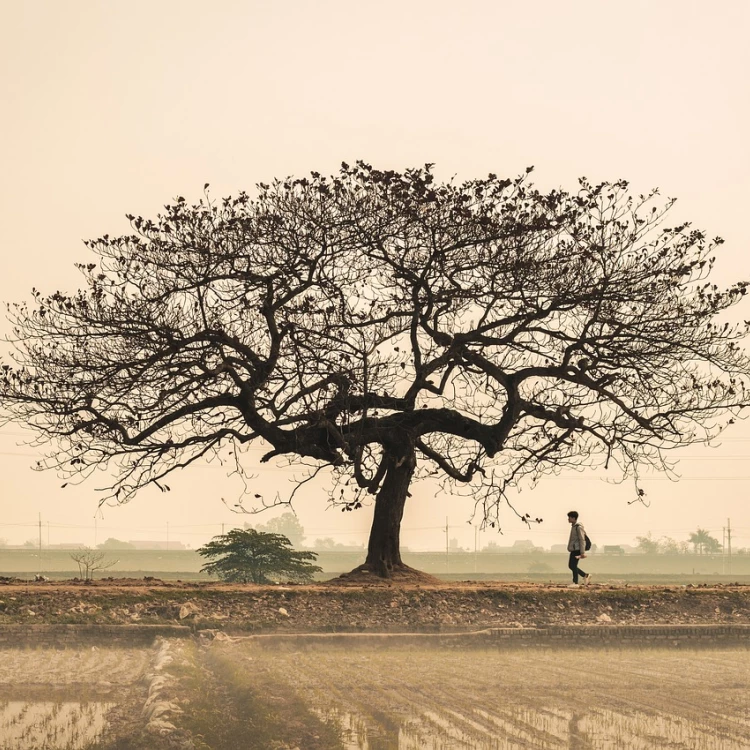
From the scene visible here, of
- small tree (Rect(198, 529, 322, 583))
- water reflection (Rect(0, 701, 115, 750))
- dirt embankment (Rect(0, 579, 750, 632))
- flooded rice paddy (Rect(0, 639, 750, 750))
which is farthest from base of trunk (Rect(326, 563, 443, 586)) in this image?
small tree (Rect(198, 529, 322, 583))

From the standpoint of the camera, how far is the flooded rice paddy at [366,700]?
9.30 m

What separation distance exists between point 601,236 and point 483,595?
7.96m

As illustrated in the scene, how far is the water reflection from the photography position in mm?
9109

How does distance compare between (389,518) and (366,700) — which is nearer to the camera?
(366,700)

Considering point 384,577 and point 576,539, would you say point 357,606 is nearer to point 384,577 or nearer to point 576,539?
point 384,577

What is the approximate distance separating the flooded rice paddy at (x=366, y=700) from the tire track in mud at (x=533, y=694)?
23 millimetres

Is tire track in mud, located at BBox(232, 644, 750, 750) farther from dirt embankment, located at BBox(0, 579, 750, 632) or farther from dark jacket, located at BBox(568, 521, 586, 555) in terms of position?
dark jacket, located at BBox(568, 521, 586, 555)

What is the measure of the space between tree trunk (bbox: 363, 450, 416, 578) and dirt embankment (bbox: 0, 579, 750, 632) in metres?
2.46

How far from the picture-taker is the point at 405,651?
57.4ft

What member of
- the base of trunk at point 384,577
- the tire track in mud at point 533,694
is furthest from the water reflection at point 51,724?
the base of trunk at point 384,577

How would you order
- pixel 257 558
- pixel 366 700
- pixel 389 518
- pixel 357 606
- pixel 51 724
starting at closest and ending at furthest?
1. pixel 51 724
2. pixel 366 700
3. pixel 357 606
4. pixel 389 518
5. pixel 257 558

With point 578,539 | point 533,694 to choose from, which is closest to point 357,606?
point 578,539

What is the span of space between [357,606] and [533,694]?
8891 mm

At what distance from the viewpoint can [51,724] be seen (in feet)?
33.0
